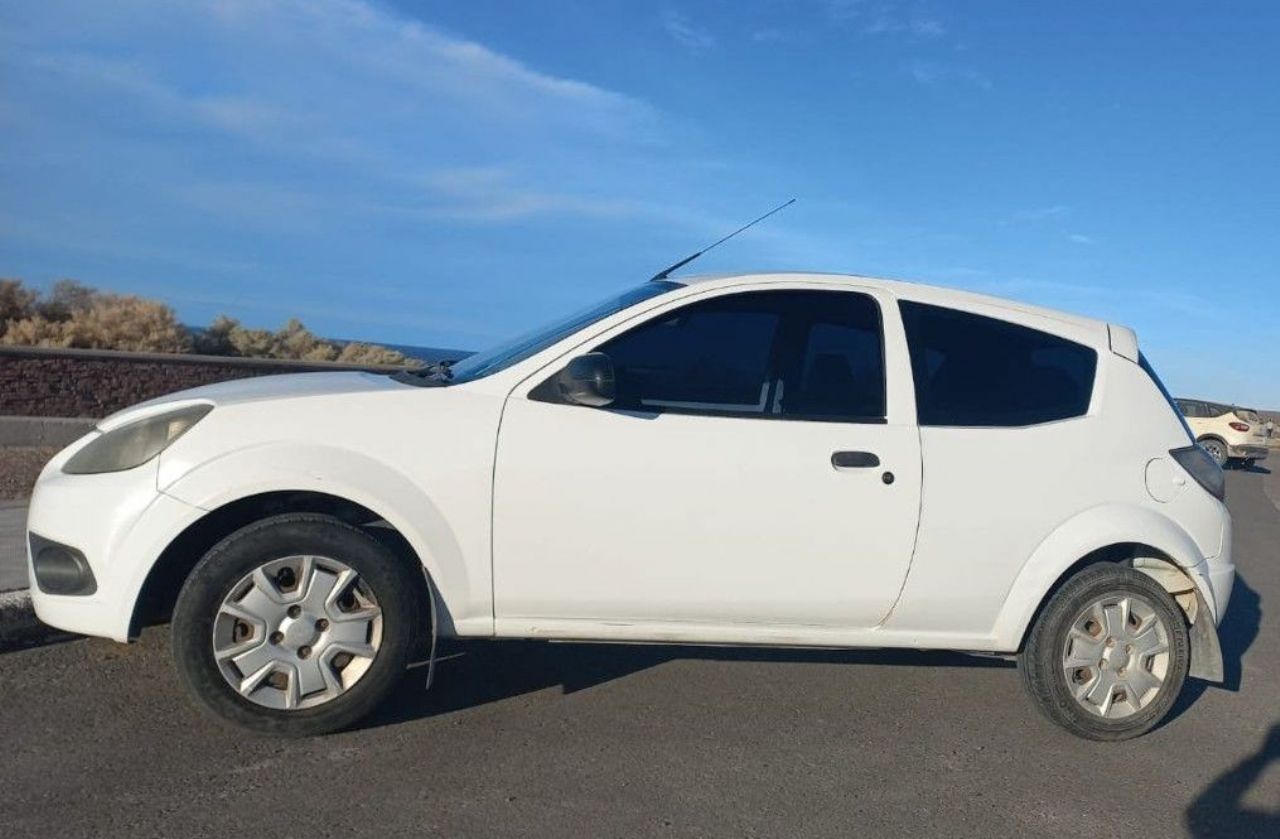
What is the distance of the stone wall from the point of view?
13.7 m

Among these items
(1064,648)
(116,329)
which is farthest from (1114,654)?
(116,329)

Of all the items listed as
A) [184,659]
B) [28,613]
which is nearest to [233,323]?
[28,613]

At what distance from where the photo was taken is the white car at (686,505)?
3.95 metres

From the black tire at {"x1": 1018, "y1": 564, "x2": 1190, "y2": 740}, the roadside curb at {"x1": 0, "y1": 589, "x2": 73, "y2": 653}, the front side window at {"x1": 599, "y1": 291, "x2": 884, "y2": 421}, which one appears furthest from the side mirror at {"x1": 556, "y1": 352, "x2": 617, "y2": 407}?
Answer: the roadside curb at {"x1": 0, "y1": 589, "x2": 73, "y2": 653}

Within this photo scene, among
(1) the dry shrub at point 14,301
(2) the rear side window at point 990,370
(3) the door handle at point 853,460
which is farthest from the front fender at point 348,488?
(1) the dry shrub at point 14,301

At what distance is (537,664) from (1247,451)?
84.6 feet

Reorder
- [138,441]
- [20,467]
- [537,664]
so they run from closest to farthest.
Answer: [138,441] → [537,664] → [20,467]

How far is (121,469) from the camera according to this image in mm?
3994

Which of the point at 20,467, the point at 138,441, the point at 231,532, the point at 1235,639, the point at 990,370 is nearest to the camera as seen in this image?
the point at 138,441

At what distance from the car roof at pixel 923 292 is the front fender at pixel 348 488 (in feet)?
4.87

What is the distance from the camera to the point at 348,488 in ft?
13.1

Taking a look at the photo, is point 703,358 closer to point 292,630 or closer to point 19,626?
point 292,630

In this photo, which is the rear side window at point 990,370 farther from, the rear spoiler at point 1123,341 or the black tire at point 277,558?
the black tire at point 277,558

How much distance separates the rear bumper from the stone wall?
22.4 meters
